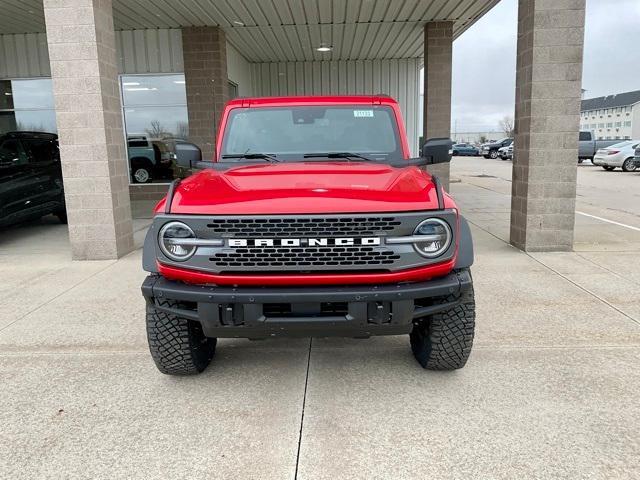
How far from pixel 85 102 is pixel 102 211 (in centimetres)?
146

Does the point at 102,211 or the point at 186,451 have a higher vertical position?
the point at 102,211

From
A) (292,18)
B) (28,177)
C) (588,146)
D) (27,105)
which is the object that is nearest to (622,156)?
(588,146)

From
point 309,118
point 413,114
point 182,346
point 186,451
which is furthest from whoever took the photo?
point 413,114

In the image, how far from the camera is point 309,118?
14.3 feet

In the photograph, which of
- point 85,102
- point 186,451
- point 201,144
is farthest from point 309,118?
point 201,144

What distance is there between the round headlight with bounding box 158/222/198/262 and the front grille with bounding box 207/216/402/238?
247mm

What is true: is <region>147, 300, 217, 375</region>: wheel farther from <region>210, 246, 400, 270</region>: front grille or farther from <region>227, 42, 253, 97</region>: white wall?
<region>227, 42, 253, 97</region>: white wall

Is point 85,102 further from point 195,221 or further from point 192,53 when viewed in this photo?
point 192,53

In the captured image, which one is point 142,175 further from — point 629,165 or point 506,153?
point 506,153

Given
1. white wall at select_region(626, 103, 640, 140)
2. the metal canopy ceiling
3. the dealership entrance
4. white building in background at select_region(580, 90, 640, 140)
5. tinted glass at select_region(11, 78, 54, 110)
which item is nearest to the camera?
the dealership entrance

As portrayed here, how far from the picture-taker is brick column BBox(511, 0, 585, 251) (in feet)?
23.1

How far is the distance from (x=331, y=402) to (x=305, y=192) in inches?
52.0

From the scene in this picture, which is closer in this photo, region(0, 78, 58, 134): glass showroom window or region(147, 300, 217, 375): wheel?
region(147, 300, 217, 375): wheel

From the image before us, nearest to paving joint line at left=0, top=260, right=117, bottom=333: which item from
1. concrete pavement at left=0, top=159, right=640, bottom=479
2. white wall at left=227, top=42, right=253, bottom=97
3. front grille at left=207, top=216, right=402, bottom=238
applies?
concrete pavement at left=0, top=159, right=640, bottom=479
